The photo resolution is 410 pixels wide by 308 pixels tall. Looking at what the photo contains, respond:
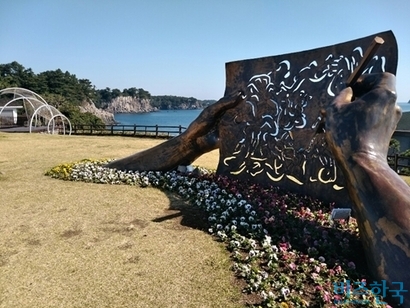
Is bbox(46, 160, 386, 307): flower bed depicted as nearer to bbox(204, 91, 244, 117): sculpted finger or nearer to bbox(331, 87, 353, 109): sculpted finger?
bbox(204, 91, 244, 117): sculpted finger

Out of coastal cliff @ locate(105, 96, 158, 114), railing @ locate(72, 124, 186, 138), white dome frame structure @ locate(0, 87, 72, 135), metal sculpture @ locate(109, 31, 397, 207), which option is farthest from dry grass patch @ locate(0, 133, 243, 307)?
coastal cliff @ locate(105, 96, 158, 114)

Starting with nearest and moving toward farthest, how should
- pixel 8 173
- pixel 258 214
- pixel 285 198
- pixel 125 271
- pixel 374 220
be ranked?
1. pixel 374 220
2. pixel 125 271
3. pixel 258 214
4. pixel 285 198
5. pixel 8 173

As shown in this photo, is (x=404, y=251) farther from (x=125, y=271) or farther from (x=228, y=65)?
(x=228, y=65)

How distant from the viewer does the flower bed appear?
3488 millimetres

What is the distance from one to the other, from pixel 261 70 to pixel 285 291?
17.6ft

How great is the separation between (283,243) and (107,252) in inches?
94.1

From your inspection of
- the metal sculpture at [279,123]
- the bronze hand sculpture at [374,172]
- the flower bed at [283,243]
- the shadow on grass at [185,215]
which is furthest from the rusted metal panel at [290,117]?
the shadow on grass at [185,215]

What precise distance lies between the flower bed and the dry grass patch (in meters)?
0.28

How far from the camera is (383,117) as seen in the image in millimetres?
4375

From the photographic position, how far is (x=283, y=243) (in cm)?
454

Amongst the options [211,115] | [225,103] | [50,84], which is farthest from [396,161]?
[50,84]

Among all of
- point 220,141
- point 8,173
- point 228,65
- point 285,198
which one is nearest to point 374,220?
point 285,198

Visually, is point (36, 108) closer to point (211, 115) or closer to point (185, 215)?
point (211, 115)

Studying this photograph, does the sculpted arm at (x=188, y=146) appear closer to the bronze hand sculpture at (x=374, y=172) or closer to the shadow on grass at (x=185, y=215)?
the shadow on grass at (x=185, y=215)
